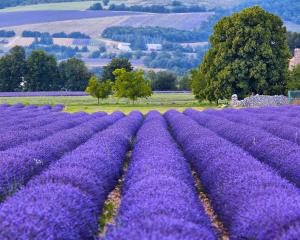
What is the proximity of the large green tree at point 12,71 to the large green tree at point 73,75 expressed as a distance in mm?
5210

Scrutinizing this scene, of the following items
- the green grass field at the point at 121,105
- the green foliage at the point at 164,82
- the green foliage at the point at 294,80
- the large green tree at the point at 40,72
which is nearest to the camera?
the green grass field at the point at 121,105

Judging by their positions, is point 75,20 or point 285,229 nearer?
point 285,229

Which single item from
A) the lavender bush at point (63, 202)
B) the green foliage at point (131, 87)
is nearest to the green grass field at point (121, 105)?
the green foliage at point (131, 87)

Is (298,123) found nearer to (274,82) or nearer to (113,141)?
(113,141)

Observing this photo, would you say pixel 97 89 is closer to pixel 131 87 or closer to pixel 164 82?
pixel 131 87

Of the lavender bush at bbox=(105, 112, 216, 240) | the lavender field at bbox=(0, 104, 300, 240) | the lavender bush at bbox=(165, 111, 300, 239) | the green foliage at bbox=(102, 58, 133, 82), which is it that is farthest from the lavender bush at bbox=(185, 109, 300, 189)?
the green foliage at bbox=(102, 58, 133, 82)

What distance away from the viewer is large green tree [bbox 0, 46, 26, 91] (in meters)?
79.6

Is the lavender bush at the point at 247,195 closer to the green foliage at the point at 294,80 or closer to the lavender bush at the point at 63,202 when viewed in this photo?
the lavender bush at the point at 63,202

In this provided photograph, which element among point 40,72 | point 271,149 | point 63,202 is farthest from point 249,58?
point 63,202

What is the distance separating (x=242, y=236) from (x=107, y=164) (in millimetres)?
4658

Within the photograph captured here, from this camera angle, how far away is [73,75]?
81812mm

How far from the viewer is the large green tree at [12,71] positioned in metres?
79.6

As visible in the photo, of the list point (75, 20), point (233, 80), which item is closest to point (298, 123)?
point (233, 80)

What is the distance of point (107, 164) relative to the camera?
405 inches
